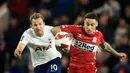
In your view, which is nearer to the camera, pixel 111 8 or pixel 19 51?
pixel 19 51

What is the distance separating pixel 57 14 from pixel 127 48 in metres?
3.52

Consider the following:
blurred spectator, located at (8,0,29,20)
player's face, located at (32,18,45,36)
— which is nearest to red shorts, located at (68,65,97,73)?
player's face, located at (32,18,45,36)

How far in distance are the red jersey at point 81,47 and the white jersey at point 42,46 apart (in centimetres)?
63

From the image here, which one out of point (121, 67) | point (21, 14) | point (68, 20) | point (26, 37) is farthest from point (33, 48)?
point (21, 14)

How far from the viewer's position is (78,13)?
17.5 meters

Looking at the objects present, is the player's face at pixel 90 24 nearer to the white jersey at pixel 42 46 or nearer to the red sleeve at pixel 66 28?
the red sleeve at pixel 66 28

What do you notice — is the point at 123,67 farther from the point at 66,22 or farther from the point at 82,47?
the point at 82,47

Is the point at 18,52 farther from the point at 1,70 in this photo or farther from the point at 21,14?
the point at 21,14

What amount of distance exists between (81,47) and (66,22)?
232 inches

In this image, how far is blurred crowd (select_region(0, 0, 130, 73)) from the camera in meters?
15.7

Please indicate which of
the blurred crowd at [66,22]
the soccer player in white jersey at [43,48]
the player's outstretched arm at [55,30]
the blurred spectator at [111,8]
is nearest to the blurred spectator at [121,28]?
the blurred crowd at [66,22]

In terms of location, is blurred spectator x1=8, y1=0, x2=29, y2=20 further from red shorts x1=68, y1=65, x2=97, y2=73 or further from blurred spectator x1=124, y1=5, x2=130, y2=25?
red shorts x1=68, y1=65, x2=97, y2=73

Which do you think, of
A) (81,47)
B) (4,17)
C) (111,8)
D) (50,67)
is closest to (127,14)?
(111,8)

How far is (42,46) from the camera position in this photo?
39.2ft
